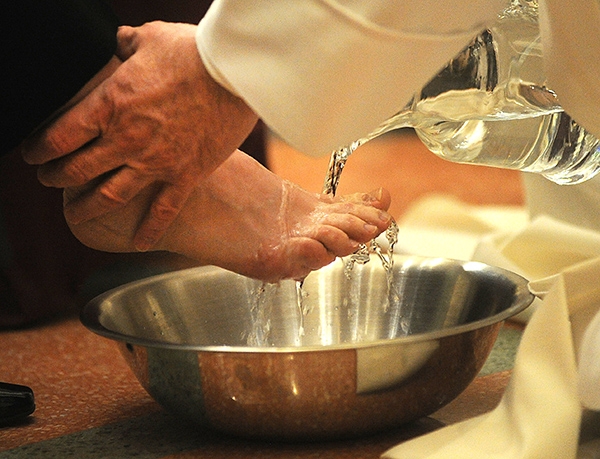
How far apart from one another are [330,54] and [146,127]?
169 mm

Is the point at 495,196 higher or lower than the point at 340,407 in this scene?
lower

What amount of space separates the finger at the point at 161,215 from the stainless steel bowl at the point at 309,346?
52mm

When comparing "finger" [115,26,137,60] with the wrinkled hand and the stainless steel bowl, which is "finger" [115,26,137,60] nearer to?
the wrinkled hand

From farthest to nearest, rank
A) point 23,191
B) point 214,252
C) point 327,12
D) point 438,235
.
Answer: point 438,235 → point 23,191 → point 214,252 → point 327,12

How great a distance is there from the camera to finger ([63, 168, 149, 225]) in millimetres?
717

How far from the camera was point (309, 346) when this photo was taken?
2.08ft

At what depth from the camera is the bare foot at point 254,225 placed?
80cm

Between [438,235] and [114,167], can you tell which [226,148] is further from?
[438,235]

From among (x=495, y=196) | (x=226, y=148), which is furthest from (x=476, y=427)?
(x=495, y=196)

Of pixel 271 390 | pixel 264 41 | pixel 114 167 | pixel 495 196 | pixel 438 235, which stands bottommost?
Result: pixel 495 196

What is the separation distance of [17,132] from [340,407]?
330 millimetres

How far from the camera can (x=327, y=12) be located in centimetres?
58

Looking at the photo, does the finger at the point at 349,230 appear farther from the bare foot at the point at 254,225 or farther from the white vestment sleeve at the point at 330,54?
the white vestment sleeve at the point at 330,54

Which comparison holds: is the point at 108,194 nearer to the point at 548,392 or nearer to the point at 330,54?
the point at 330,54
